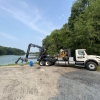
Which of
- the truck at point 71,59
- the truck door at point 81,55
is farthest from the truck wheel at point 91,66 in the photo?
the truck door at point 81,55

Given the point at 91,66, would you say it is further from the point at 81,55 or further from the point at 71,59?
the point at 71,59

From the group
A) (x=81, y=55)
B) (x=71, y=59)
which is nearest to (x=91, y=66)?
(x=81, y=55)

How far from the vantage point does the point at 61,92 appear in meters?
4.68

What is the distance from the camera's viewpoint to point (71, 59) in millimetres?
12000

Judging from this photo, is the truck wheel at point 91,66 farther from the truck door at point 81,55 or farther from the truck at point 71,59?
the truck door at point 81,55

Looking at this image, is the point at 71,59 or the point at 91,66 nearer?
the point at 91,66

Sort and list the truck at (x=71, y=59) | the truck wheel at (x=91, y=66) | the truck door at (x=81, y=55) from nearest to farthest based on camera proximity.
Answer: the truck wheel at (x=91, y=66) < the truck at (x=71, y=59) < the truck door at (x=81, y=55)

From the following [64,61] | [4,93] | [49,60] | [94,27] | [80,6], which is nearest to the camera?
[4,93]

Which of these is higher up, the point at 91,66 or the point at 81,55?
the point at 81,55

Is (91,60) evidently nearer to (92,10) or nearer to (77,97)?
(77,97)

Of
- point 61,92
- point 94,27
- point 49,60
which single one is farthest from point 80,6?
point 61,92

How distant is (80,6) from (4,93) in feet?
72.1

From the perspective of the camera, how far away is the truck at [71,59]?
10664mm

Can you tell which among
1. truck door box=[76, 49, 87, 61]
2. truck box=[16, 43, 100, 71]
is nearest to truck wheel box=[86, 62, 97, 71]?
truck box=[16, 43, 100, 71]
